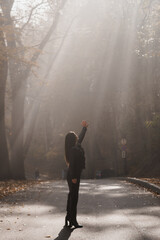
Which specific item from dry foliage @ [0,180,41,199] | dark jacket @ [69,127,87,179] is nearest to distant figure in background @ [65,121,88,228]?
dark jacket @ [69,127,87,179]

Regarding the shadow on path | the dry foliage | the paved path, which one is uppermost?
the dry foliage

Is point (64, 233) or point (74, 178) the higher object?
point (74, 178)

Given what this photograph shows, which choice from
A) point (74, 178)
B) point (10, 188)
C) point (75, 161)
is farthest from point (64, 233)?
point (10, 188)

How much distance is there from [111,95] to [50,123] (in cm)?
2611

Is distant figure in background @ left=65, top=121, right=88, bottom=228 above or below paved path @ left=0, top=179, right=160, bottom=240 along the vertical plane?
above

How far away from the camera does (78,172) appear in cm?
854

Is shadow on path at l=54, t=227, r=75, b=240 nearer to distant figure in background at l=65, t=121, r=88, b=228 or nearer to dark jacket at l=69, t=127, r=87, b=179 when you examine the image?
distant figure in background at l=65, t=121, r=88, b=228

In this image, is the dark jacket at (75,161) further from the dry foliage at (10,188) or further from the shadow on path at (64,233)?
the dry foliage at (10,188)

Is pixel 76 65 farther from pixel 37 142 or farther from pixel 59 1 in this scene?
pixel 37 142

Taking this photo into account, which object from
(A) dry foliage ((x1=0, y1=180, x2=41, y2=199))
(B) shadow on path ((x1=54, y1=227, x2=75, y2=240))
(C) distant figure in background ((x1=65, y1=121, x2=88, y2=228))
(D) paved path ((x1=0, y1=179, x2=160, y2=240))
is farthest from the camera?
(A) dry foliage ((x1=0, y1=180, x2=41, y2=199))

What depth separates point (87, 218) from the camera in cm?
968

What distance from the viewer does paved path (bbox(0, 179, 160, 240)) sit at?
302 inches

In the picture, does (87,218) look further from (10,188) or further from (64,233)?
(10,188)

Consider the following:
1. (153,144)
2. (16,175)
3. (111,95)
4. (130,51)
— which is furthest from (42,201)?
(153,144)
